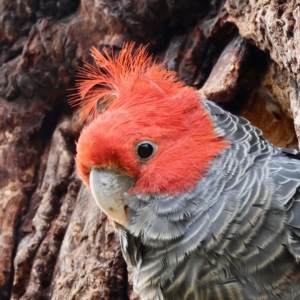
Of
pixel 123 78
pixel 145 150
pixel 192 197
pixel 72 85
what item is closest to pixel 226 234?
pixel 192 197

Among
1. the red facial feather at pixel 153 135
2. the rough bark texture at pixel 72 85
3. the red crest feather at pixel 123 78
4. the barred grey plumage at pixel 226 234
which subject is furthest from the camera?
the rough bark texture at pixel 72 85

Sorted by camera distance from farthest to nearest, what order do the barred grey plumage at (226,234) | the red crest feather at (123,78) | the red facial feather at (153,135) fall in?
1. the red crest feather at (123,78)
2. the red facial feather at (153,135)
3. the barred grey plumage at (226,234)

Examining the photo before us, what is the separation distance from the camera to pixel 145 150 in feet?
6.40

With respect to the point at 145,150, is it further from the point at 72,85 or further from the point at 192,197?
the point at 72,85

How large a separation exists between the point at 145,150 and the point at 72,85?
6.14 ft

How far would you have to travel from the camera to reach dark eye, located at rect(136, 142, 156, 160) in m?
1.94

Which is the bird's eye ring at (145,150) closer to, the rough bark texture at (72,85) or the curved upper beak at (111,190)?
the curved upper beak at (111,190)

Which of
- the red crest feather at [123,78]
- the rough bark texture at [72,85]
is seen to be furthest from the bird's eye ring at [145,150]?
the rough bark texture at [72,85]

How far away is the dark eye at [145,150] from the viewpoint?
194 cm

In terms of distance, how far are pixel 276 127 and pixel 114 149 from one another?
1.58 meters

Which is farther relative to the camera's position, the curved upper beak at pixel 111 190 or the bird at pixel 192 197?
the curved upper beak at pixel 111 190

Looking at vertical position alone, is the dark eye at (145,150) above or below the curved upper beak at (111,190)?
above

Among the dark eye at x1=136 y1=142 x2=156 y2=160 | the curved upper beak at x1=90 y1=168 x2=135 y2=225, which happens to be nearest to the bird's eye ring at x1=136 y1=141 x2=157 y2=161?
the dark eye at x1=136 y1=142 x2=156 y2=160

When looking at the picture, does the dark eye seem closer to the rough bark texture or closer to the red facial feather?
the red facial feather
